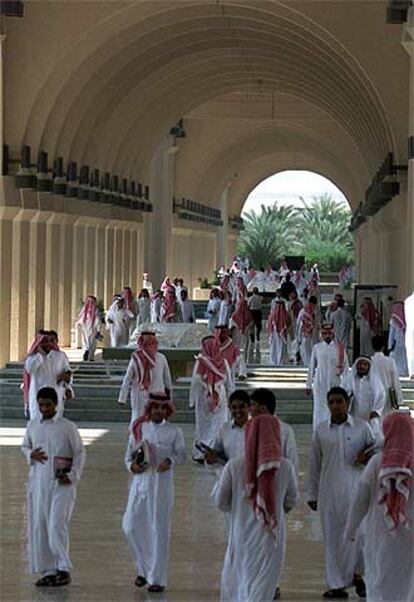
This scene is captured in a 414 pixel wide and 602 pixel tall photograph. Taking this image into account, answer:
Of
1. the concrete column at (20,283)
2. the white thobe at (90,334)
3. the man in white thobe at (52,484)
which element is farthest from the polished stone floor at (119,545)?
the concrete column at (20,283)

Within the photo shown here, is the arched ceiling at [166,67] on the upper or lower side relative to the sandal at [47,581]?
upper

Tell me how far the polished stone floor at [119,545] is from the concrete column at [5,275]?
8.39 meters

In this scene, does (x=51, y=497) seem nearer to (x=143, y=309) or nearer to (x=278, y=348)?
(x=278, y=348)

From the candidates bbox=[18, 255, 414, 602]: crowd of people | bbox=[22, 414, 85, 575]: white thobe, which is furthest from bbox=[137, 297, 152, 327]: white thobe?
bbox=[22, 414, 85, 575]: white thobe

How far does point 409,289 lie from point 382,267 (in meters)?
9.86

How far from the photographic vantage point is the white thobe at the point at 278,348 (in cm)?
2727

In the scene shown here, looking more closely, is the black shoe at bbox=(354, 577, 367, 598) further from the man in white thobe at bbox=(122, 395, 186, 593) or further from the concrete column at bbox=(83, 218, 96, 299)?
the concrete column at bbox=(83, 218, 96, 299)

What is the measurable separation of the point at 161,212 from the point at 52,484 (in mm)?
34613

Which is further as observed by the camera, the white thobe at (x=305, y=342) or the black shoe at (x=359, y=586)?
the white thobe at (x=305, y=342)

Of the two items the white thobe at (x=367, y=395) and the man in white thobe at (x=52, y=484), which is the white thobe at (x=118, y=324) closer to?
the white thobe at (x=367, y=395)

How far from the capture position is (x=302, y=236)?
9144 cm

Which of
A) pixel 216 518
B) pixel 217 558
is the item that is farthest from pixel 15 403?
pixel 217 558

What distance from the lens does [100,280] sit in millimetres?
34469

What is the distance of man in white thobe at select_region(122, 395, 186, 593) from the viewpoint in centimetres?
1045
